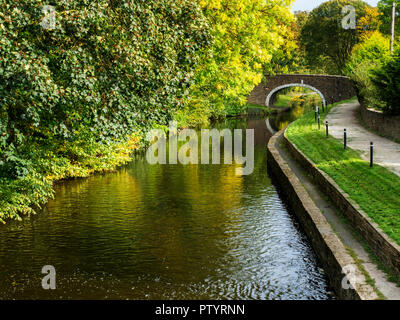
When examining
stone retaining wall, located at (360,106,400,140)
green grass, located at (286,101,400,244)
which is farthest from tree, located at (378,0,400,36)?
green grass, located at (286,101,400,244)

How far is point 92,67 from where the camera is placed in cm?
1252

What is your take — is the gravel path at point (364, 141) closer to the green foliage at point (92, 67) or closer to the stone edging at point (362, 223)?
the stone edging at point (362, 223)

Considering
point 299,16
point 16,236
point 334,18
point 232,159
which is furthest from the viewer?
point 299,16

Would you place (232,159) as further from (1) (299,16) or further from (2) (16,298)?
(1) (299,16)

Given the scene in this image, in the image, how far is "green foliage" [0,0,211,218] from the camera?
37.3 ft

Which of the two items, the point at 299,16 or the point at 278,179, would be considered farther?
the point at 299,16

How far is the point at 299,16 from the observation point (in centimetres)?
9012

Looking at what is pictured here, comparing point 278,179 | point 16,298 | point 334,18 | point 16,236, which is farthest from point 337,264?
point 334,18

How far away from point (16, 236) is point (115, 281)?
15.0 feet

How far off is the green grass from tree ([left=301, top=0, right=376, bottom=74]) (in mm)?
57845

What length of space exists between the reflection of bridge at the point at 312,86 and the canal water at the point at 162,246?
49086 mm

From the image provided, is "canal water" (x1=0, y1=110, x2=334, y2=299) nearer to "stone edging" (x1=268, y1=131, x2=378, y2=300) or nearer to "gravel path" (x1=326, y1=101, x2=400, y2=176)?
"stone edging" (x1=268, y1=131, x2=378, y2=300)

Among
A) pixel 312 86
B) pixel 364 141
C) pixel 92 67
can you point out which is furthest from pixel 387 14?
pixel 92 67
